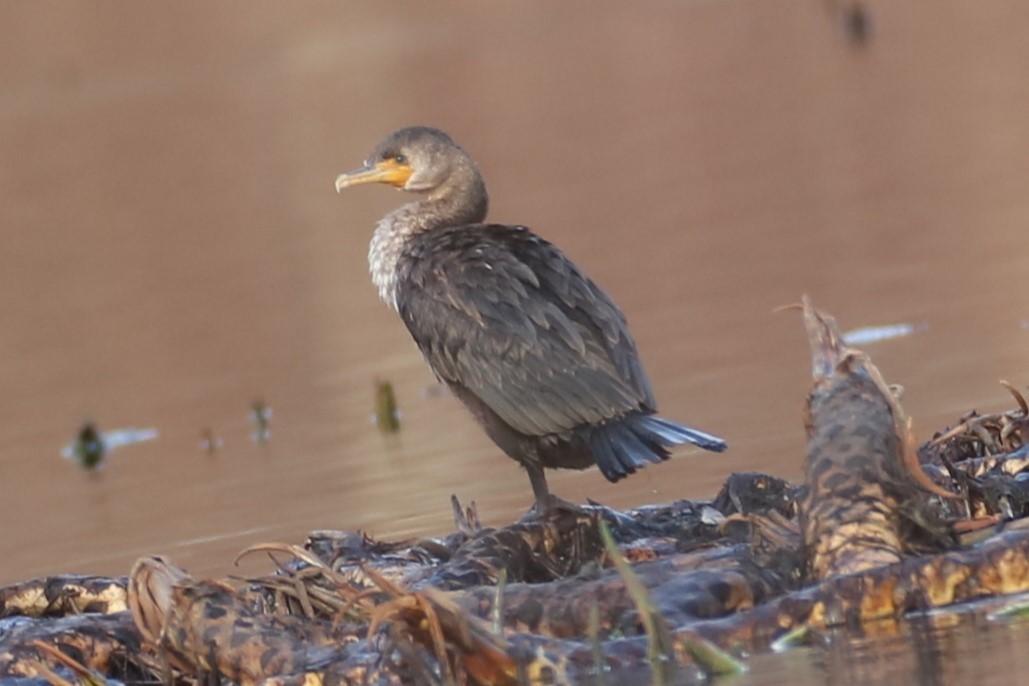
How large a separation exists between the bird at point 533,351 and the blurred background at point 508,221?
1.57 feet

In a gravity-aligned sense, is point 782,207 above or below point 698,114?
below

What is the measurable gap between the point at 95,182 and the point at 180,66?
26.2 meters

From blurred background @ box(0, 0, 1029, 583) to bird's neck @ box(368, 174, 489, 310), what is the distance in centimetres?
84

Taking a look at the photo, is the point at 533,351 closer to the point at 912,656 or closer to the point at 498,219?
the point at 912,656

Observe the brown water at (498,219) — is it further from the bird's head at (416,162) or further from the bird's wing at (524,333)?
the bird's head at (416,162)

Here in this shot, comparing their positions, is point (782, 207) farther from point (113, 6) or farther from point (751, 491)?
point (113, 6)

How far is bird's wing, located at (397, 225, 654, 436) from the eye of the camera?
24.6 ft

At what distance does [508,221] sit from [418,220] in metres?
10.2

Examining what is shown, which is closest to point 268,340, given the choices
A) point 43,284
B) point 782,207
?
point 782,207

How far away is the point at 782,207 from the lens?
17688mm

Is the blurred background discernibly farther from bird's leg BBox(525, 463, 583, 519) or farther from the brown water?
bird's leg BBox(525, 463, 583, 519)

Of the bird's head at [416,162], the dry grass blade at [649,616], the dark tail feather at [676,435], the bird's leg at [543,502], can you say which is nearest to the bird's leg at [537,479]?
the bird's leg at [543,502]

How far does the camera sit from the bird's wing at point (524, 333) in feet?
24.6

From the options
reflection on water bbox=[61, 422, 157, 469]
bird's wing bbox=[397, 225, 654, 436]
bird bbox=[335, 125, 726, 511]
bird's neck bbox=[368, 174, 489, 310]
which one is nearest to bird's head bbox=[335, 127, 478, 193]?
bird's neck bbox=[368, 174, 489, 310]
